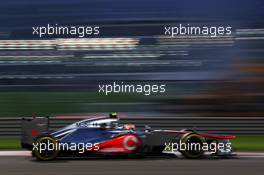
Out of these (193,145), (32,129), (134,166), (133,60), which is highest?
(133,60)

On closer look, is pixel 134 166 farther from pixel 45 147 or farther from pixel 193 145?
pixel 45 147

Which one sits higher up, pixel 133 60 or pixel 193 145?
pixel 133 60

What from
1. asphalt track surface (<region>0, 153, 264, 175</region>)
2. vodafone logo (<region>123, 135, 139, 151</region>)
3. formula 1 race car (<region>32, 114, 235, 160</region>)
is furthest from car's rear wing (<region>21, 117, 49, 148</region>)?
vodafone logo (<region>123, 135, 139, 151</region>)

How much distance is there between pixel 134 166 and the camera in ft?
30.5

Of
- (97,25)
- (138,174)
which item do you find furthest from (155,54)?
(138,174)

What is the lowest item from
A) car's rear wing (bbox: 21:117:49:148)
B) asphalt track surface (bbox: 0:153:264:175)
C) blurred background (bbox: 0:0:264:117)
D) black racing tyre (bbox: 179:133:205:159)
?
asphalt track surface (bbox: 0:153:264:175)

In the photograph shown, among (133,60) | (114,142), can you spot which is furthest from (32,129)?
(133,60)

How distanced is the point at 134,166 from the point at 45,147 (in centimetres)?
186

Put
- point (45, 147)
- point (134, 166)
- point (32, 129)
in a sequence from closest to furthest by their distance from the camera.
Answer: point (134, 166)
point (45, 147)
point (32, 129)

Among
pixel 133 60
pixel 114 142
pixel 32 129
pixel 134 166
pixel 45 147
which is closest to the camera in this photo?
pixel 134 166

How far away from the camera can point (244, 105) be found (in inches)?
747

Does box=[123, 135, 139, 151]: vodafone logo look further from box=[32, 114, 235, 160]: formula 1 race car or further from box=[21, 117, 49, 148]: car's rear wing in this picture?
box=[21, 117, 49, 148]: car's rear wing

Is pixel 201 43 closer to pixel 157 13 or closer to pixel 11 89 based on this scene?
pixel 157 13

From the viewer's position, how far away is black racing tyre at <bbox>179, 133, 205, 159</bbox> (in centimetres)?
1030
